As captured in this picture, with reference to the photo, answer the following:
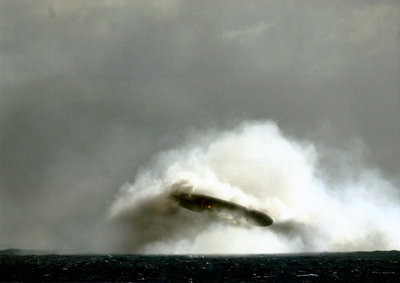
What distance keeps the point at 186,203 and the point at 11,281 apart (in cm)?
6405

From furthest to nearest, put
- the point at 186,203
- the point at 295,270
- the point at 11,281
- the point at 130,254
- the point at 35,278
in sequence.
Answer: the point at 130,254 < the point at 186,203 < the point at 295,270 < the point at 35,278 < the point at 11,281

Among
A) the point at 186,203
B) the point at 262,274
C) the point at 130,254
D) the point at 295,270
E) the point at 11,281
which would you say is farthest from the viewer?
the point at 130,254

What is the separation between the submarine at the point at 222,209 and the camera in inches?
4628

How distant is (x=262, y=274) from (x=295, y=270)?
7.99 meters

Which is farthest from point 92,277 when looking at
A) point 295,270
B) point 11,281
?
point 295,270

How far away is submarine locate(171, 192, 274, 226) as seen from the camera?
118 m

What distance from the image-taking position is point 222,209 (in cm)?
12019

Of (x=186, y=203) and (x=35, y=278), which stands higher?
(x=186, y=203)

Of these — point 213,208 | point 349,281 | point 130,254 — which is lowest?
point 349,281

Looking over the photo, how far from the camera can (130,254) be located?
5148 inches

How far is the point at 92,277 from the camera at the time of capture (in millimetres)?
61438

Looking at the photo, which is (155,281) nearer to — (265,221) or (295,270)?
(295,270)

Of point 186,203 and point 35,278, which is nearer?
point 35,278

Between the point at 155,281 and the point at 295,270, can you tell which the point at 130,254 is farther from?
the point at 155,281
